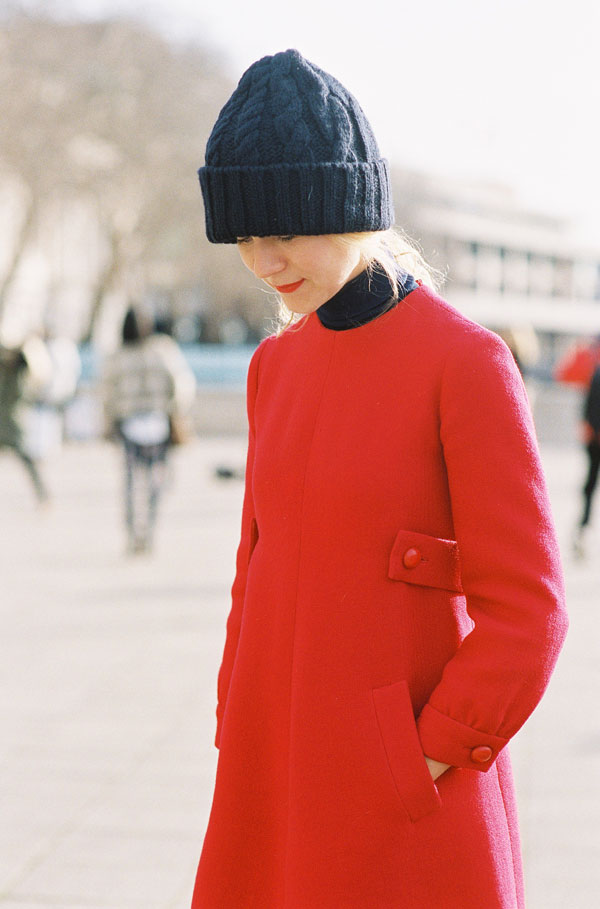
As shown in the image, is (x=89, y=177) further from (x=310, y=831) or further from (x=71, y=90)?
(x=310, y=831)

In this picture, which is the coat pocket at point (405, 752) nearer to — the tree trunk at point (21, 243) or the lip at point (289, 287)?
the lip at point (289, 287)

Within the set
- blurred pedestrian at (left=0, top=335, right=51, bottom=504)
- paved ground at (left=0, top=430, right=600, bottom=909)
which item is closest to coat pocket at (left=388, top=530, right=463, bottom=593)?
paved ground at (left=0, top=430, right=600, bottom=909)

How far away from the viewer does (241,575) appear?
208 centimetres

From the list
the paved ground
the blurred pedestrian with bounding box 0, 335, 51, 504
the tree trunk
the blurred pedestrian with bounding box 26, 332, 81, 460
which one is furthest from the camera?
the tree trunk

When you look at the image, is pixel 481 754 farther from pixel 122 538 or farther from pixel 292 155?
pixel 122 538

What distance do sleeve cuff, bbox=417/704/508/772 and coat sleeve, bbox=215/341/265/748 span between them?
421 millimetres

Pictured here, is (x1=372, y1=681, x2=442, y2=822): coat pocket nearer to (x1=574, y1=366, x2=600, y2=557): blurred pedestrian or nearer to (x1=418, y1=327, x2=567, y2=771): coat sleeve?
(x1=418, y1=327, x2=567, y2=771): coat sleeve

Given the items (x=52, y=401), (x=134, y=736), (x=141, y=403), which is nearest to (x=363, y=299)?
(x=134, y=736)

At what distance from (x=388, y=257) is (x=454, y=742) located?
70 cm

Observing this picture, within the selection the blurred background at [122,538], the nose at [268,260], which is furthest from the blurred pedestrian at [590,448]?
the nose at [268,260]

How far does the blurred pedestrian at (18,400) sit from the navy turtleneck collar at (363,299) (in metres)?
10.2

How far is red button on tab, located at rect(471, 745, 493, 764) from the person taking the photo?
5.61 ft

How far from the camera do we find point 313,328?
1.96 m

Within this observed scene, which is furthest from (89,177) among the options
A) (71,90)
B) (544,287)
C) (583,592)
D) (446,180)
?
(544,287)
